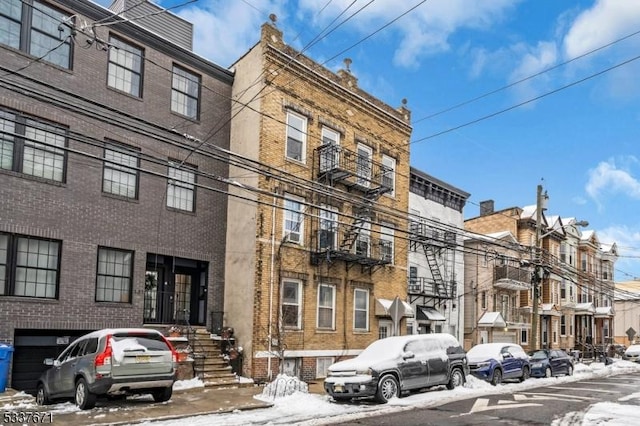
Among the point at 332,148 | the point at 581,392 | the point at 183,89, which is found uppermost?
the point at 183,89

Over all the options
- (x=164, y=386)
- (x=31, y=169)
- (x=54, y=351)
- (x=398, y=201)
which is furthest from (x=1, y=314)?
(x=398, y=201)

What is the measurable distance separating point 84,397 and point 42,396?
195 cm

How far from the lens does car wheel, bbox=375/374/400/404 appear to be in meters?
15.1

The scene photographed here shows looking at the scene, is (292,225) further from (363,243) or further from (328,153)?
(363,243)

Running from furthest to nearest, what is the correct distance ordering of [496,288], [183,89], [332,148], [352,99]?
[496,288]
[352,99]
[332,148]
[183,89]

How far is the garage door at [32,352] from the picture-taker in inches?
618

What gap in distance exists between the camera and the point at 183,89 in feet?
67.4

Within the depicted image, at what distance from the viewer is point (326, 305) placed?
22609 mm

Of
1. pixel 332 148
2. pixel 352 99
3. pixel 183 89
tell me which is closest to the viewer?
pixel 183 89

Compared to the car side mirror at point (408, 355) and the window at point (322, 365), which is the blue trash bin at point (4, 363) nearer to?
the car side mirror at point (408, 355)

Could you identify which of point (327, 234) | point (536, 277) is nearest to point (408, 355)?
point (327, 234)

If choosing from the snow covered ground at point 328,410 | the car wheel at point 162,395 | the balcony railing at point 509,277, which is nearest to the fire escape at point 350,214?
the snow covered ground at point 328,410

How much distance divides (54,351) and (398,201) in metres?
15.8

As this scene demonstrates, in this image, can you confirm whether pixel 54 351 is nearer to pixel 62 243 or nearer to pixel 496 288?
pixel 62 243
